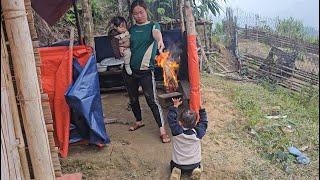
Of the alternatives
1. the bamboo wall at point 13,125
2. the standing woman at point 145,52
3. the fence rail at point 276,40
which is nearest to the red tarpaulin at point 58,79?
the standing woman at point 145,52

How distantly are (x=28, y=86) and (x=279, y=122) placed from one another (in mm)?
4336

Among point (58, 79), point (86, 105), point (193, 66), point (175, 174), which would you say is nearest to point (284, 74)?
point (193, 66)

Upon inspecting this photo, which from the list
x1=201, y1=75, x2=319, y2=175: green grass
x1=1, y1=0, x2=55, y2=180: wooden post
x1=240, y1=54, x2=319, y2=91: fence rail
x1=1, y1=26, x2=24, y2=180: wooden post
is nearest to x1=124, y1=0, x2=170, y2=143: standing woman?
x1=201, y1=75, x2=319, y2=175: green grass

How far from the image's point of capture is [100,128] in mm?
4207

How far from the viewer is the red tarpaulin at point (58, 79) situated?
156 inches

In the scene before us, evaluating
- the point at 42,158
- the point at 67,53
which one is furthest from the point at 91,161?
the point at 42,158

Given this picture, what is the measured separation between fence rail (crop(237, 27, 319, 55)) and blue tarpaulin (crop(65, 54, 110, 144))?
214 inches

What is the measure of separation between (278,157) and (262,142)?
0.45 metres

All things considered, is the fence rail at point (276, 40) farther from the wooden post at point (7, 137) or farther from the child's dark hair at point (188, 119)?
the wooden post at point (7, 137)

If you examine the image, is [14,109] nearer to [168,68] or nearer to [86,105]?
[86,105]

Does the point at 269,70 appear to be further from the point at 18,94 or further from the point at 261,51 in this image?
the point at 18,94

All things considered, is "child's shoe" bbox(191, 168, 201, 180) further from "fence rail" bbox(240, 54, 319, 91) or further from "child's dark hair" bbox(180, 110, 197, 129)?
"fence rail" bbox(240, 54, 319, 91)

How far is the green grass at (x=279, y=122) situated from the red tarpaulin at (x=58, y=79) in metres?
2.35

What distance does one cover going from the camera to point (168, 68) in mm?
5047
